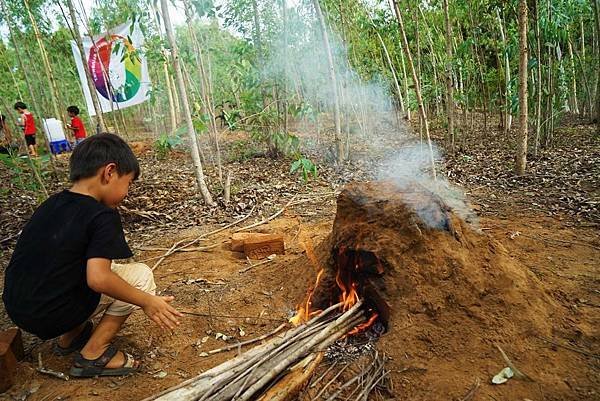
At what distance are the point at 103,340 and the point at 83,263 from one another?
21.3 inches

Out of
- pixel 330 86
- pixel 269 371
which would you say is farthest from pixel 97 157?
pixel 330 86

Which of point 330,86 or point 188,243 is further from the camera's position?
point 330,86

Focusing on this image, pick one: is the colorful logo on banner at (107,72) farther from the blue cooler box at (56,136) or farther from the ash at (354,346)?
the ash at (354,346)

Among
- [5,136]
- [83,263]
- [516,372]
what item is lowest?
[516,372]

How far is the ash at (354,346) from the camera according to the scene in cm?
241

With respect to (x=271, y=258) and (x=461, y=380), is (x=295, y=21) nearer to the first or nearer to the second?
(x=271, y=258)

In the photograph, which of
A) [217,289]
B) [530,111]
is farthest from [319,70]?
[217,289]

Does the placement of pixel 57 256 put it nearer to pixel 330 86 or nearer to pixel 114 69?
pixel 114 69

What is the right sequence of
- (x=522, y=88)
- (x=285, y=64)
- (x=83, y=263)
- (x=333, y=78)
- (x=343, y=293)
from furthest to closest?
(x=285, y=64) → (x=333, y=78) → (x=522, y=88) → (x=343, y=293) → (x=83, y=263)

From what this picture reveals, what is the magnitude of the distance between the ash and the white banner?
5.66 metres

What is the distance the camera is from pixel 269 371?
211 centimetres

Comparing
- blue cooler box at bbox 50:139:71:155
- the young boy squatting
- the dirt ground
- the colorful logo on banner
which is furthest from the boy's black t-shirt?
blue cooler box at bbox 50:139:71:155

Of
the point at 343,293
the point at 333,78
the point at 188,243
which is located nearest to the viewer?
the point at 343,293

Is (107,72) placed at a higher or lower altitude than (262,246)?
higher
